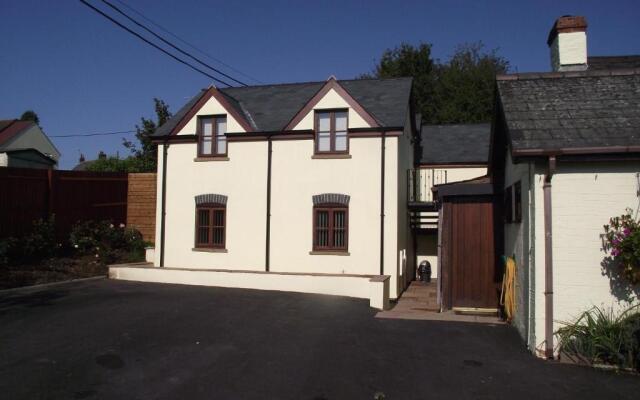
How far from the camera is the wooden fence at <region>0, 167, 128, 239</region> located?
1616cm

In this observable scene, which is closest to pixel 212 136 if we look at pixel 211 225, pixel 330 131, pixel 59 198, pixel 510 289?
pixel 211 225

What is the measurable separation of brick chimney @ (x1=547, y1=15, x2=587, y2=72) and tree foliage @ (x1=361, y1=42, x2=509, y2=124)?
92.7 feet

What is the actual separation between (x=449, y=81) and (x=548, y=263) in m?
37.3

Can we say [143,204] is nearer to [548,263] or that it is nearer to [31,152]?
[548,263]

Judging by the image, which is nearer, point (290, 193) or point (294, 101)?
point (290, 193)

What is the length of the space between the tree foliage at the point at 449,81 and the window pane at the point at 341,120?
25881 mm

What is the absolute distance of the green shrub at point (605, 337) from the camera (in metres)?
7.17

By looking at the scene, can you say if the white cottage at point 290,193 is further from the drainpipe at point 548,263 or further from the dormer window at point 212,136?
the drainpipe at point 548,263

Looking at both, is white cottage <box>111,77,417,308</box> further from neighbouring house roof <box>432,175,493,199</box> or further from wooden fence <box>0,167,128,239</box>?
wooden fence <box>0,167,128,239</box>

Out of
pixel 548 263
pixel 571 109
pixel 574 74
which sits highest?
pixel 574 74

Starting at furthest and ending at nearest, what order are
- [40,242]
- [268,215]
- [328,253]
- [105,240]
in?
1. [105,240]
2. [40,242]
3. [268,215]
4. [328,253]

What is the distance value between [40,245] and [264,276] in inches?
307

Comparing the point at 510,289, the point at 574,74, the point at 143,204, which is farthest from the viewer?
the point at 143,204

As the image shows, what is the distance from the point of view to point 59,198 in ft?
58.8
